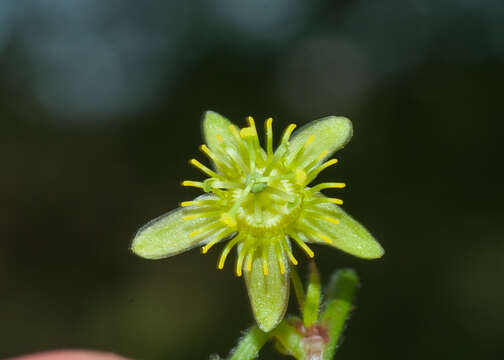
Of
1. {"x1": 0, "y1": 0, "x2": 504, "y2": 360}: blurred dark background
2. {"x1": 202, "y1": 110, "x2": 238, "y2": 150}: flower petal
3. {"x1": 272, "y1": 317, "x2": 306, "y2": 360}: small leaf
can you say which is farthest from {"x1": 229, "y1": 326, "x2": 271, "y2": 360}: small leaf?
{"x1": 0, "y1": 0, "x2": 504, "y2": 360}: blurred dark background

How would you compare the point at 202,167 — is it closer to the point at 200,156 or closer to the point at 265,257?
the point at 265,257

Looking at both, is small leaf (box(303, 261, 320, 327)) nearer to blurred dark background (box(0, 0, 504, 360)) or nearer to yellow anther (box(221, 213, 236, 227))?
yellow anther (box(221, 213, 236, 227))

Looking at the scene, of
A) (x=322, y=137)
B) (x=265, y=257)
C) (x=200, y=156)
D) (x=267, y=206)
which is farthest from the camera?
(x=200, y=156)

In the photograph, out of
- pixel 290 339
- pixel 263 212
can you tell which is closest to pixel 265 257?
pixel 263 212

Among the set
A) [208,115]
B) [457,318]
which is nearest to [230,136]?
[208,115]

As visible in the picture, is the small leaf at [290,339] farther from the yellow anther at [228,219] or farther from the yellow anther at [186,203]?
the yellow anther at [186,203]

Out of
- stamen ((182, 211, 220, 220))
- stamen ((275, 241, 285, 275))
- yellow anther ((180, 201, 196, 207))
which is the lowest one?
stamen ((275, 241, 285, 275))
